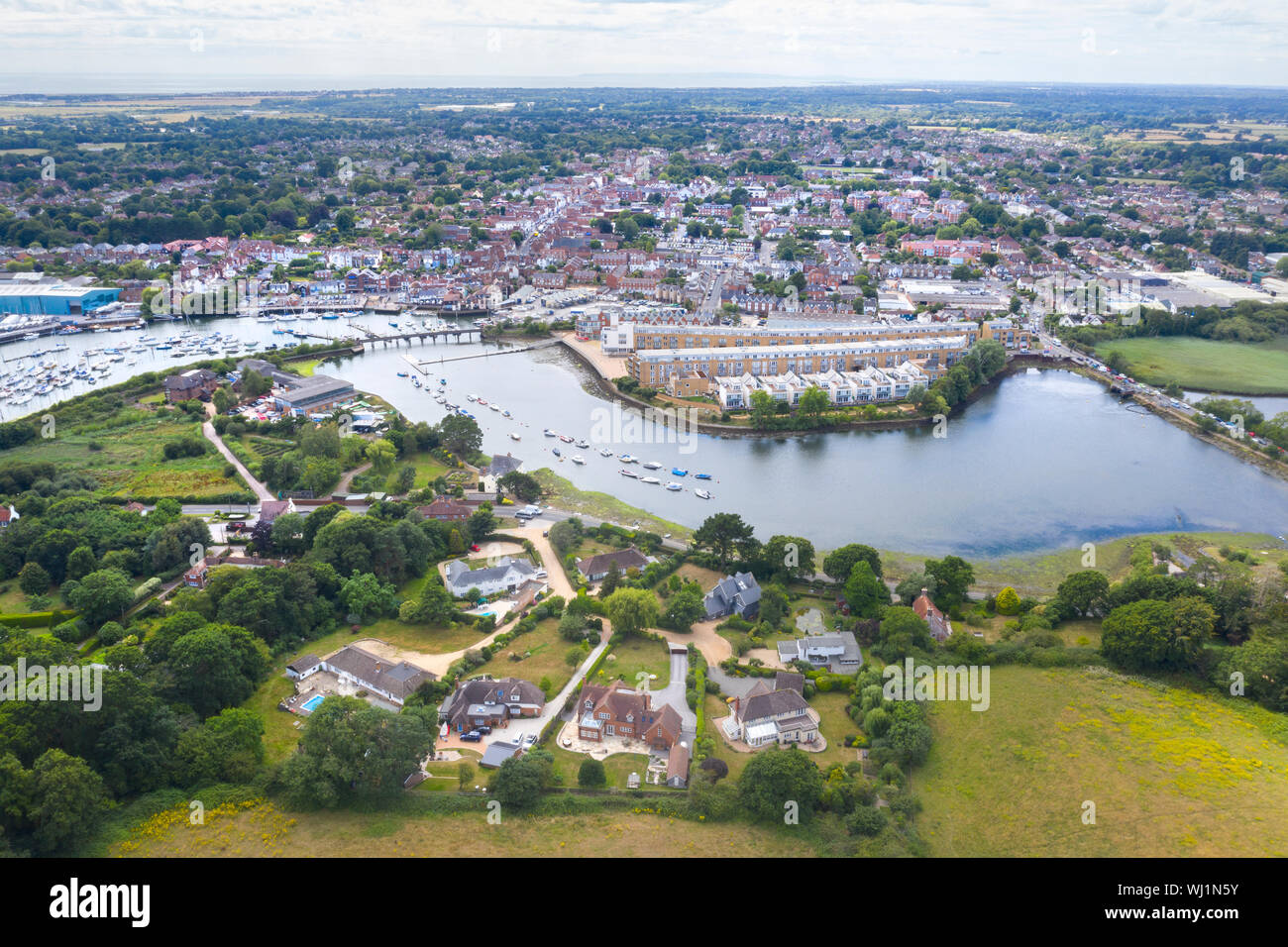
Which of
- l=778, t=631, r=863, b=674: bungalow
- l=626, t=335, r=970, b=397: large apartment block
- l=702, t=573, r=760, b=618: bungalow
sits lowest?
l=778, t=631, r=863, b=674: bungalow

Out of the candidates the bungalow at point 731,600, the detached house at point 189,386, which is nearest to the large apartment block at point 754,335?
the detached house at point 189,386

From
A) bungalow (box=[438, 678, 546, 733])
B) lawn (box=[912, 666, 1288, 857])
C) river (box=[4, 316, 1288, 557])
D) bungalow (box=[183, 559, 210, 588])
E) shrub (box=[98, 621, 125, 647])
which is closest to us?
lawn (box=[912, 666, 1288, 857])

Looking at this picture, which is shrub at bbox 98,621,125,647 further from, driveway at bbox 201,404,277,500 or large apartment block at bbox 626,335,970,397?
large apartment block at bbox 626,335,970,397

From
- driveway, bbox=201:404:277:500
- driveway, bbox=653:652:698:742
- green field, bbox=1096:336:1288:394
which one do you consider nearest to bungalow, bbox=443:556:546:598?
driveway, bbox=653:652:698:742

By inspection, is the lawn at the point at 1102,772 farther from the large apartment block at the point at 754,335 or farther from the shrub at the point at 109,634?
the large apartment block at the point at 754,335

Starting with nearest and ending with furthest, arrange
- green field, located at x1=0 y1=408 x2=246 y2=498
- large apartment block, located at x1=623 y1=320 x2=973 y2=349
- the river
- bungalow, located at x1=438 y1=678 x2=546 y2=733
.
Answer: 1. bungalow, located at x1=438 y1=678 x2=546 y2=733
2. the river
3. green field, located at x1=0 y1=408 x2=246 y2=498
4. large apartment block, located at x1=623 y1=320 x2=973 y2=349

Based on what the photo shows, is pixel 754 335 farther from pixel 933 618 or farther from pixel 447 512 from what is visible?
pixel 933 618

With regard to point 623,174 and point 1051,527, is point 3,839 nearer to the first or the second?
point 1051,527
